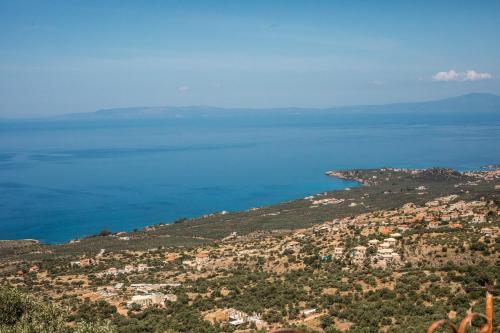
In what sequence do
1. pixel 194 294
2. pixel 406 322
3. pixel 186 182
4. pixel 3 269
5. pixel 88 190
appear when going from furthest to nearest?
1. pixel 186 182
2. pixel 88 190
3. pixel 3 269
4. pixel 194 294
5. pixel 406 322

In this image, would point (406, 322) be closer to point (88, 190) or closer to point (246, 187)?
point (246, 187)

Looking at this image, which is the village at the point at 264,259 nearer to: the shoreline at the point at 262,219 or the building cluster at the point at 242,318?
the building cluster at the point at 242,318

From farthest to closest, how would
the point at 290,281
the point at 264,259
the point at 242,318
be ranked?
1. the point at 264,259
2. the point at 290,281
3. the point at 242,318

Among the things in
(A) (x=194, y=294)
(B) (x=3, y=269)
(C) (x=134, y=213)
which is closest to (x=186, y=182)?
(C) (x=134, y=213)

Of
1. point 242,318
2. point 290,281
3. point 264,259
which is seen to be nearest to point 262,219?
point 264,259

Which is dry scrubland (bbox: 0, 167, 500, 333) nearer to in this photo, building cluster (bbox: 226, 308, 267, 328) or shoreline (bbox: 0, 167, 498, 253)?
building cluster (bbox: 226, 308, 267, 328)

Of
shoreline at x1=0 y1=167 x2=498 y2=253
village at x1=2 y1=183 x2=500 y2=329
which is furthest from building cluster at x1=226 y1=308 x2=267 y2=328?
shoreline at x1=0 y1=167 x2=498 y2=253

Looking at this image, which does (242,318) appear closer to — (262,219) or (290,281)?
(290,281)

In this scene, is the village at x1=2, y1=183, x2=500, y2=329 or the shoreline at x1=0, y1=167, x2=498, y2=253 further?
the shoreline at x1=0, y1=167, x2=498, y2=253

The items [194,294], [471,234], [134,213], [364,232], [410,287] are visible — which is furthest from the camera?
[134,213]

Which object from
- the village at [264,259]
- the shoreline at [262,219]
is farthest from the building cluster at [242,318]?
the shoreline at [262,219]

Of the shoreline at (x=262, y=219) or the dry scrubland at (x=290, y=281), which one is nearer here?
the dry scrubland at (x=290, y=281)
